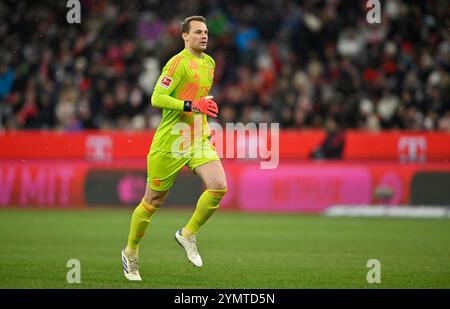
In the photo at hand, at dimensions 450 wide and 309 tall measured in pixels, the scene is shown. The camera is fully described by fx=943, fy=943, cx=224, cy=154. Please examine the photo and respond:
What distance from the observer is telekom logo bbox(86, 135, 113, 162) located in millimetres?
20938

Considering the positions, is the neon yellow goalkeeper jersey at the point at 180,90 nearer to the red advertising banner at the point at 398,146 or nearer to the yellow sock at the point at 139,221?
the yellow sock at the point at 139,221

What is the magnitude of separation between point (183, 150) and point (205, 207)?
25.4 inches

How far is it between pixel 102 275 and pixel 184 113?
6.31 ft

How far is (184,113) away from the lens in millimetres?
9945

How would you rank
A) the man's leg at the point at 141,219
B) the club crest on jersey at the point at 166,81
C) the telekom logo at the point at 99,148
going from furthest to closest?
1. the telekom logo at the point at 99,148
2. the man's leg at the point at 141,219
3. the club crest on jersey at the point at 166,81

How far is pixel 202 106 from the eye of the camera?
9516 mm

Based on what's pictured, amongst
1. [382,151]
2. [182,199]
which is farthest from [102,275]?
[382,151]

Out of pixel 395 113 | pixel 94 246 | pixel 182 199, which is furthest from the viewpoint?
pixel 395 113

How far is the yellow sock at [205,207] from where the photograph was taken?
9.86 meters

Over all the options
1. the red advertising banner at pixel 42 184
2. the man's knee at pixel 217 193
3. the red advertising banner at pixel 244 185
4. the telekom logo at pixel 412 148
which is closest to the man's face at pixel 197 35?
the man's knee at pixel 217 193

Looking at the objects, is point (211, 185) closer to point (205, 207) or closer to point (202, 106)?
point (205, 207)

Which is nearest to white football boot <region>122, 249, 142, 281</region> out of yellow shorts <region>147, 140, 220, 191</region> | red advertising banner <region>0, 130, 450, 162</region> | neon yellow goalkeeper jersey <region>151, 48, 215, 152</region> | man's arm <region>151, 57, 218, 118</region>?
yellow shorts <region>147, 140, 220, 191</region>
